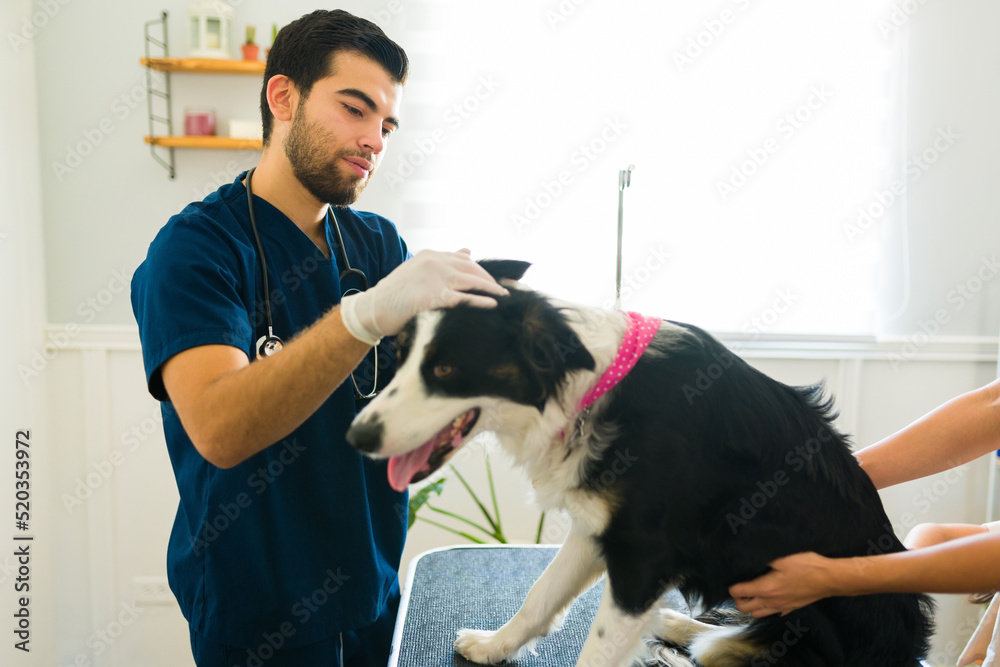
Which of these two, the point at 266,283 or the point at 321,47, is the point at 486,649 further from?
the point at 321,47

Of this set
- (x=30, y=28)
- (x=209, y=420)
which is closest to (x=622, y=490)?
(x=209, y=420)

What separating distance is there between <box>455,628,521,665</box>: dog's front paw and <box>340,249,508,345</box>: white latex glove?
67 cm

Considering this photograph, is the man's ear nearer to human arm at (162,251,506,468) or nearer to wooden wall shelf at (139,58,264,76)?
human arm at (162,251,506,468)

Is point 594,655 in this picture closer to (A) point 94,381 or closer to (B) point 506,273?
(B) point 506,273

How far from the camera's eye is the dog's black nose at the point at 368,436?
0.98 meters

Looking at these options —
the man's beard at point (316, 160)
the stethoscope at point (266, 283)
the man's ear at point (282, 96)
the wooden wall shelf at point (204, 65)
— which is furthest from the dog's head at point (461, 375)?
the wooden wall shelf at point (204, 65)

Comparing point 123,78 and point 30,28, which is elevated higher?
point 30,28

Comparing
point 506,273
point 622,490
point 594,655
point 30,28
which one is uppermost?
point 30,28

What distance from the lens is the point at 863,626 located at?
3.72ft

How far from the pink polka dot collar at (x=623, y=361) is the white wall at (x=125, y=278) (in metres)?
1.57

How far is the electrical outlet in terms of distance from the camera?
263 centimetres

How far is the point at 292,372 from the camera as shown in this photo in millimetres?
1039

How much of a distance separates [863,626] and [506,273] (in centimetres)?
88

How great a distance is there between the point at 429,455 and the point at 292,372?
256mm
